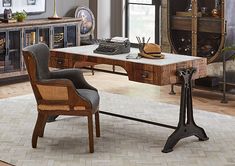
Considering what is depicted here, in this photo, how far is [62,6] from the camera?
8266mm

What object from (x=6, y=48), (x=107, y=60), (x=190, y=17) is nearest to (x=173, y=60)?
(x=107, y=60)

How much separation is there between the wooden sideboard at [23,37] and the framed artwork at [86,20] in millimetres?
402

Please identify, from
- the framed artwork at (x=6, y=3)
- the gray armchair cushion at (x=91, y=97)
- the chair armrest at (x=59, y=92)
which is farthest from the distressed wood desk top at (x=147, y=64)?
the framed artwork at (x=6, y=3)

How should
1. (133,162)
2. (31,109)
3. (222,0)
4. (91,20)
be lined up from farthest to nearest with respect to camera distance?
(91,20) → (222,0) → (31,109) → (133,162)

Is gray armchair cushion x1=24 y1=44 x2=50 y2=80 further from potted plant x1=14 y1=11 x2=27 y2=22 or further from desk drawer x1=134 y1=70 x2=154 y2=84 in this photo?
potted plant x1=14 y1=11 x2=27 y2=22

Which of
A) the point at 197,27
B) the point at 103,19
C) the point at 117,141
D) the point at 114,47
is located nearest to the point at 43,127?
the point at 117,141

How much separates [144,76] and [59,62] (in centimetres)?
109

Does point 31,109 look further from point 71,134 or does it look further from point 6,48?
point 6,48

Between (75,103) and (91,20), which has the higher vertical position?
(91,20)

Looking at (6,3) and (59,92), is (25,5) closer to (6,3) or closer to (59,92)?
(6,3)

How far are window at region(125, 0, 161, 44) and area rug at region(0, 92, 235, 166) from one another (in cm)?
289

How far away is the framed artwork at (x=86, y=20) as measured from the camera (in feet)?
27.3

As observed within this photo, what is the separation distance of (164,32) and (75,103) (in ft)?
10.1

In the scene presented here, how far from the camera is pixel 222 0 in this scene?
20.3 ft
